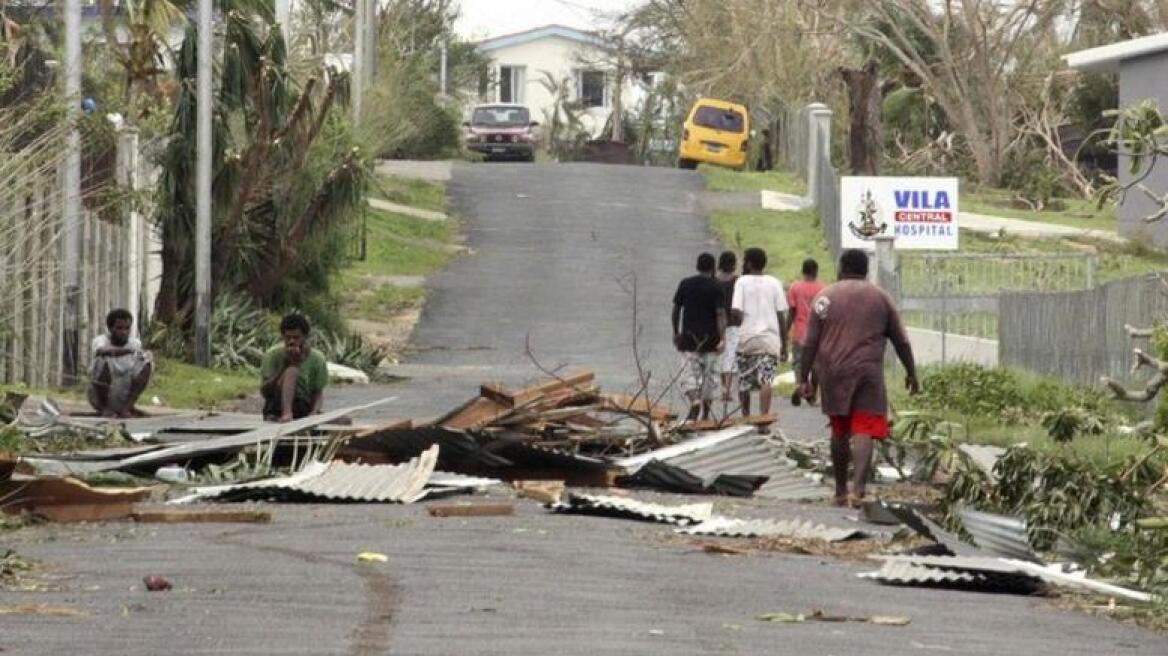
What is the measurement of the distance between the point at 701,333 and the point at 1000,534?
9.00 meters

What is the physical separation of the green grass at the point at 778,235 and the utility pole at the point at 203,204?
1192 cm

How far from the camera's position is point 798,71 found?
62219 mm

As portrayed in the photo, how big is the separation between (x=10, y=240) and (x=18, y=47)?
20.6 ft

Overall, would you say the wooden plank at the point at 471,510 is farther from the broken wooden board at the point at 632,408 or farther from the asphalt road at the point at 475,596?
the broken wooden board at the point at 632,408

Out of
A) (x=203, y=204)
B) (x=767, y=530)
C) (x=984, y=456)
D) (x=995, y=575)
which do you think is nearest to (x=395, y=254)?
(x=203, y=204)

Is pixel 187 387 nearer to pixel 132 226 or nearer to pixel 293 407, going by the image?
pixel 132 226

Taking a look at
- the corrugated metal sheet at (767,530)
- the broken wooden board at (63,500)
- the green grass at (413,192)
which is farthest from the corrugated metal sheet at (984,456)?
the green grass at (413,192)

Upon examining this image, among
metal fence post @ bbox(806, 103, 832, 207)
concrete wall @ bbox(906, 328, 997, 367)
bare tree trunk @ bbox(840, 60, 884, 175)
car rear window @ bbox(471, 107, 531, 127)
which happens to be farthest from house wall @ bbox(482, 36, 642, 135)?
concrete wall @ bbox(906, 328, 997, 367)

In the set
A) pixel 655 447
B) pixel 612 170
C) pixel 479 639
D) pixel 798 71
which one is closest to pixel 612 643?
pixel 479 639

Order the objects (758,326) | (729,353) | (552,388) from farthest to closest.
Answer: (729,353) < (758,326) < (552,388)

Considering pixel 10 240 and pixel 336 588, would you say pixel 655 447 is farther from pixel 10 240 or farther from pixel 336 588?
pixel 336 588

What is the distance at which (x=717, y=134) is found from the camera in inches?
2352

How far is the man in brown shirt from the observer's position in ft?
53.9

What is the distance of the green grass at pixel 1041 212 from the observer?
48906mm
